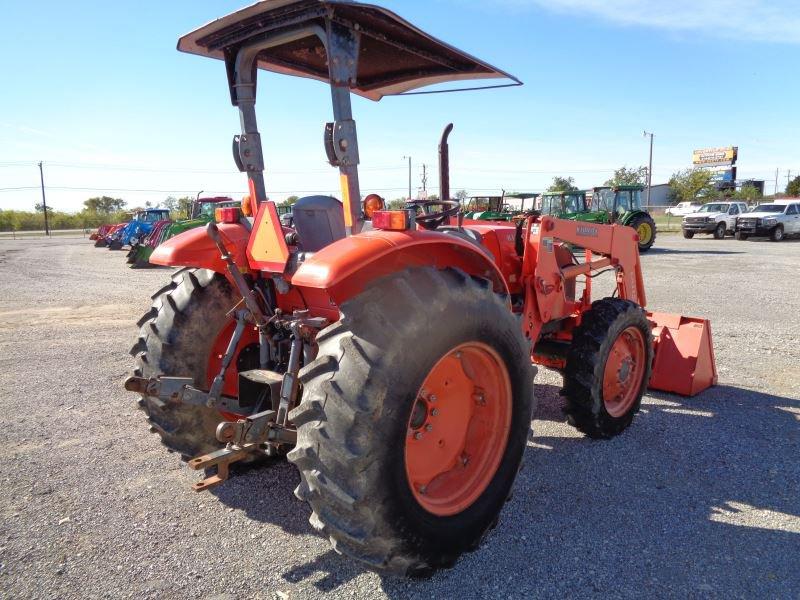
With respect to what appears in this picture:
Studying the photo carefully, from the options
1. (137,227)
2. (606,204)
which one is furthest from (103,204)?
(606,204)

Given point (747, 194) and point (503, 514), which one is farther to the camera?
point (747, 194)

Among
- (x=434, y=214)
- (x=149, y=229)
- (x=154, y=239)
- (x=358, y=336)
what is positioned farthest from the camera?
(x=149, y=229)

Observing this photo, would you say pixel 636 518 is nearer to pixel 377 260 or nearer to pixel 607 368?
pixel 607 368

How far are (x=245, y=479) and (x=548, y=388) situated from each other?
2984mm

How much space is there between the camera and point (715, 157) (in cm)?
7506

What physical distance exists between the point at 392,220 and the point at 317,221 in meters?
0.66

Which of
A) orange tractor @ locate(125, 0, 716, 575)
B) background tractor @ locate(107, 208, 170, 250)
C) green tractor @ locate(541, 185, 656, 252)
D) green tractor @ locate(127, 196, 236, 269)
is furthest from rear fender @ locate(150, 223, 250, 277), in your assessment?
background tractor @ locate(107, 208, 170, 250)

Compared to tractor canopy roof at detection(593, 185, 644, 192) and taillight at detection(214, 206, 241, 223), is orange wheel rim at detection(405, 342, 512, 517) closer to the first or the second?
taillight at detection(214, 206, 241, 223)

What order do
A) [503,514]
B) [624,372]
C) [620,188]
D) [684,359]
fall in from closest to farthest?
[503,514]
[624,372]
[684,359]
[620,188]

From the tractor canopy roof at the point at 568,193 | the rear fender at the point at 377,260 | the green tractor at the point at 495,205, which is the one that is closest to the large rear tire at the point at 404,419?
the rear fender at the point at 377,260

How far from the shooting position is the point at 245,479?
11.7 feet

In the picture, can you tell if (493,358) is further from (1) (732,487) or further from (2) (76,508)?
(2) (76,508)

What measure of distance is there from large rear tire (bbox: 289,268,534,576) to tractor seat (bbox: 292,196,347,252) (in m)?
0.71

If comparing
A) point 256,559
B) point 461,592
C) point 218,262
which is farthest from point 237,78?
point 461,592
